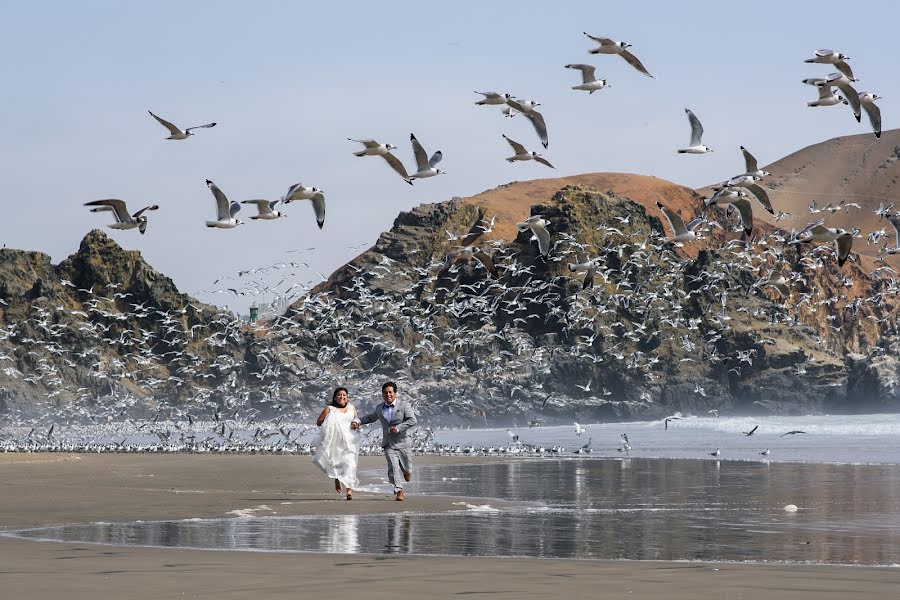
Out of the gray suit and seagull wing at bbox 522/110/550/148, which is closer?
the gray suit

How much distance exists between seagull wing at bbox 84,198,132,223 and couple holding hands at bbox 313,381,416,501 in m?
5.83

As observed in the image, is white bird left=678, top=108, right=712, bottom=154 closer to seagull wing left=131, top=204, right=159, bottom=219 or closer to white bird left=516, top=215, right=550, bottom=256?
white bird left=516, top=215, right=550, bottom=256

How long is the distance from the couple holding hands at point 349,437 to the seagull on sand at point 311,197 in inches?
208

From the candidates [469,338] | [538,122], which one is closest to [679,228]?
[538,122]

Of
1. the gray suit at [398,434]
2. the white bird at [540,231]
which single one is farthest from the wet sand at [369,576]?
the white bird at [540,231]

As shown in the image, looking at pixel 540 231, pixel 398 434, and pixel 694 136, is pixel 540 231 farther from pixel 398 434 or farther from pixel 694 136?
pixel 398 434

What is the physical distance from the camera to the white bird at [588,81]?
26.4 meters

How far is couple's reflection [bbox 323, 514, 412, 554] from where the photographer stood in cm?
1261

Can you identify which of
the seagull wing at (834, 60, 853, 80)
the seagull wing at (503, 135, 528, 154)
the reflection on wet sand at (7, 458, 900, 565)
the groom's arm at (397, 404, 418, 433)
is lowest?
the reflection on wet sand at (7, 458, 900, 565)

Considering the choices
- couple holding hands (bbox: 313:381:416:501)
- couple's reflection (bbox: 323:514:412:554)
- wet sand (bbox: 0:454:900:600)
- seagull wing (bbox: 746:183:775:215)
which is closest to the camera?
wet sand (bbox: 0:454:900:600)

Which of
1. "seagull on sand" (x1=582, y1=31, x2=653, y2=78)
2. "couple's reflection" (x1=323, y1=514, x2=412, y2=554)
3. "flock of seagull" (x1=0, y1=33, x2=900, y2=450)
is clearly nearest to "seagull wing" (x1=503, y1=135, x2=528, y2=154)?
"seagull on sand" (x1=582, y1=31, x2=653, y2=78)

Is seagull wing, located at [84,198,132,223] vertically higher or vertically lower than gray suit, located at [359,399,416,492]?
higher

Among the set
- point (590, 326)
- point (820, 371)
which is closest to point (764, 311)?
point (820, 371)

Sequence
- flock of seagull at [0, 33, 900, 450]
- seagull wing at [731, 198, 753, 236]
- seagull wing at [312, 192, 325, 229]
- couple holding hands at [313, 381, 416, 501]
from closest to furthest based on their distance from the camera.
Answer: couple holding hands at [313, 381, 416, 501]
seagull wing at [731, 198, 753, 236]
seagull wing at [312, 192, 325, 229]
flock of seagull at [0, 33, 900, 450]
